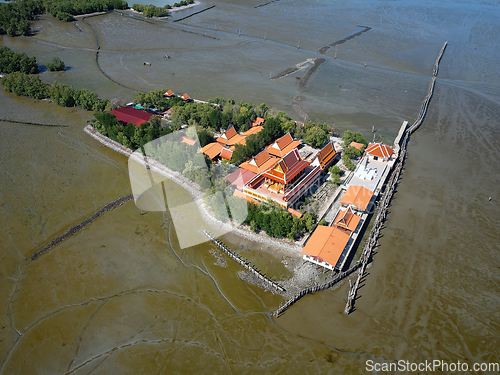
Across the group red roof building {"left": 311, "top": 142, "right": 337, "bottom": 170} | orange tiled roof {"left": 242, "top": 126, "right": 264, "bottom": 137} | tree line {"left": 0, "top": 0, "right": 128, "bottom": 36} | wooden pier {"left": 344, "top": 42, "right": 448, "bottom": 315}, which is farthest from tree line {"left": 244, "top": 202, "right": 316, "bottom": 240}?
tree line {"left": 0, "top": 0, "right": 128, "bottom": 36}

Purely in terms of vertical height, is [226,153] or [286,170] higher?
[286,170]

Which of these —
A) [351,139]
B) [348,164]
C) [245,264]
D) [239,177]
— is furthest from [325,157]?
[245,264]

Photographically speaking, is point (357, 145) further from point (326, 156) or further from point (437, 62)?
point (437, 62)

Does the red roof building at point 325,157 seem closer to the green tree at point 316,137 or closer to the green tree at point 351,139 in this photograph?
the green tree at point 316,137

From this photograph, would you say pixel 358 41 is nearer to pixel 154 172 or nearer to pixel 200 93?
pixel 200 93

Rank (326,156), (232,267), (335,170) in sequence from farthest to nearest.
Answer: (326,156) → (335,170) → (232,267)

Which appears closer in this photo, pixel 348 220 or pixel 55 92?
pixel 348 220

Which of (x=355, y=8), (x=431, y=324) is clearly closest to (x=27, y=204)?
(x=431, y=324)

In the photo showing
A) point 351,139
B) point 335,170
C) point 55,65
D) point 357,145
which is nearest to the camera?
point 335,170
